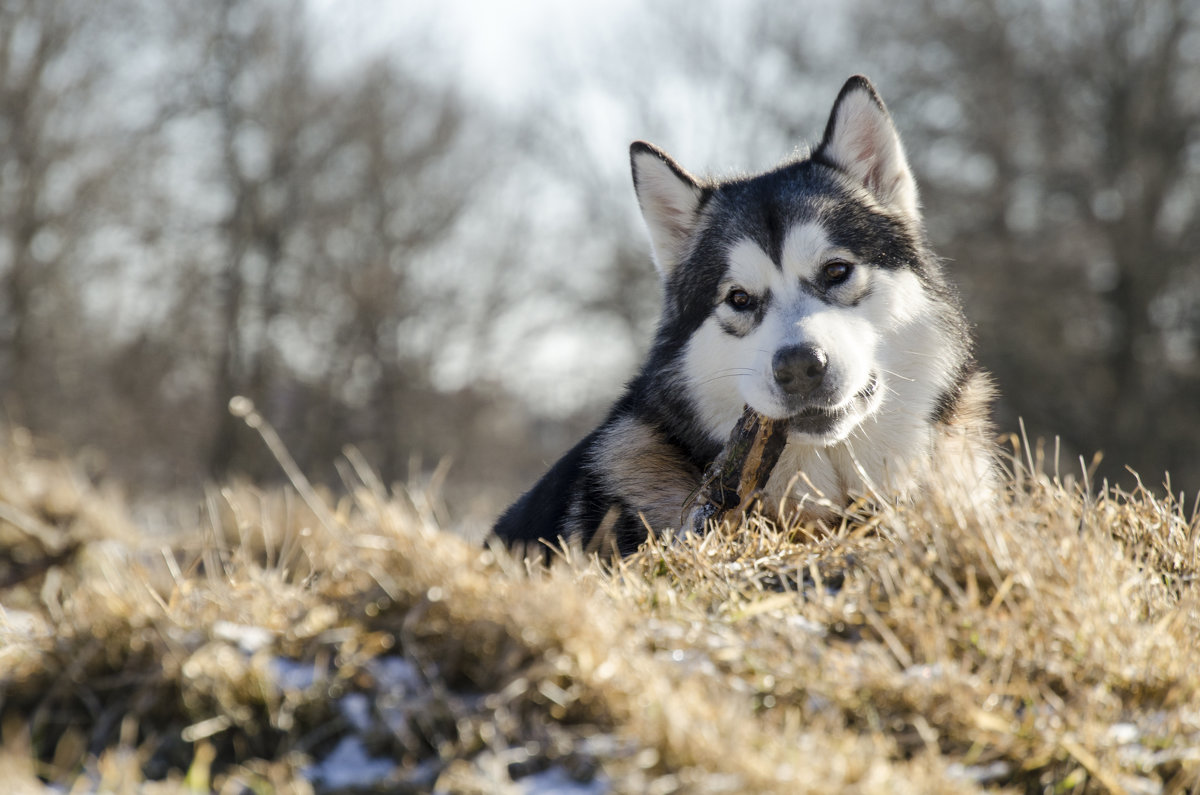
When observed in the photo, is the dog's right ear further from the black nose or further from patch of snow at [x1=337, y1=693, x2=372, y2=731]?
patch of snow at [x1=337, y1=693, x2=372, y2=731]

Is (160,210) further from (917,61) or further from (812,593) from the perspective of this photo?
(812,593)

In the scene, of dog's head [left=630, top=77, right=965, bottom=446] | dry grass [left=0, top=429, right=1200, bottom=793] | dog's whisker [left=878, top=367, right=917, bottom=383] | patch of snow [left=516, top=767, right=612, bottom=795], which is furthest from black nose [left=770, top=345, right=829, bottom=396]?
patch of snow [left=516, top=767, right=612, bottom=795]

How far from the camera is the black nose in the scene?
371 centimetres

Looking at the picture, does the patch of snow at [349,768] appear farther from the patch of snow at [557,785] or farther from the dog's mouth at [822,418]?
the dog's mouth at [822,418]

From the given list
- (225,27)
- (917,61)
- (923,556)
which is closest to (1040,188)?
(917,61)

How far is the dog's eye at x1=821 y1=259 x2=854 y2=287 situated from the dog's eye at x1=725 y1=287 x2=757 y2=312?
0.32m

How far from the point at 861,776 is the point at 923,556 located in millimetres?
881

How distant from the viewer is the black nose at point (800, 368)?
12.2 ft

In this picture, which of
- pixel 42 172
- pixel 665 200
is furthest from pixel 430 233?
pixel 665 200

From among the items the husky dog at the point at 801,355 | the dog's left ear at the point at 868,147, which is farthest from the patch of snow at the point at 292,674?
the dog's left ear at the point at 868,147

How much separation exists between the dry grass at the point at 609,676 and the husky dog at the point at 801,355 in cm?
115

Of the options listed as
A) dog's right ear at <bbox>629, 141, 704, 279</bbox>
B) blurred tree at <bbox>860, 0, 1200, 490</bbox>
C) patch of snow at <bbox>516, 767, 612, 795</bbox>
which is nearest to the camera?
patch of snow at <bbox>516, 767, 612, 795</bbox>

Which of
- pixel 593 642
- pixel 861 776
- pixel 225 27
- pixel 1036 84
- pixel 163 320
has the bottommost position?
pixel 163 320

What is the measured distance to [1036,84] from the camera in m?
20.8
